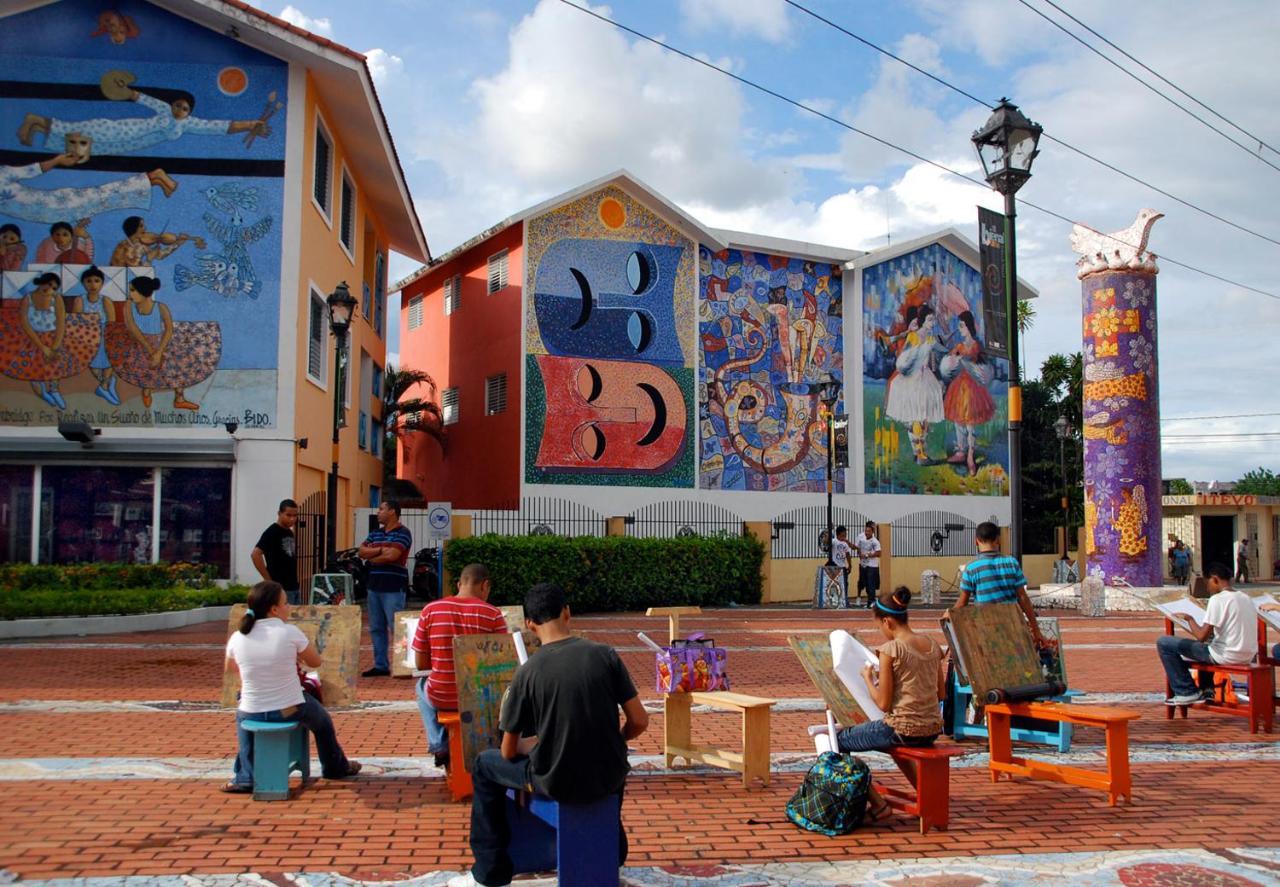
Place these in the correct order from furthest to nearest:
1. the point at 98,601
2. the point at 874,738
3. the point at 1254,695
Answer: the point at 98,601, the point at 1254,695, the point at 874,738

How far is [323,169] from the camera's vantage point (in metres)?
21.5

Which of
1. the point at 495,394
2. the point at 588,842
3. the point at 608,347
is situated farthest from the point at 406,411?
the point at 588,842

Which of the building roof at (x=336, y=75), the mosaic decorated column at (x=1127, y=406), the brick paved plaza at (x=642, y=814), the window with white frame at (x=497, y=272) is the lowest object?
the brick paved plaza at (x=642, y=814)

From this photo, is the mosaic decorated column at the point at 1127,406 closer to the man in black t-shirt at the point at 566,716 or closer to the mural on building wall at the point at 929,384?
the mural on building wall at the point at 929,384

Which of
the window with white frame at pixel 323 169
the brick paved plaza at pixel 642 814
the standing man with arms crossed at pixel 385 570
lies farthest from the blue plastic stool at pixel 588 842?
the window with white frame at pixel 323 169

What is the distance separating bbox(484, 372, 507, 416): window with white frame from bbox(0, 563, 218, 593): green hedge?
33.9 feet

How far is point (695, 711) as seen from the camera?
1024cm

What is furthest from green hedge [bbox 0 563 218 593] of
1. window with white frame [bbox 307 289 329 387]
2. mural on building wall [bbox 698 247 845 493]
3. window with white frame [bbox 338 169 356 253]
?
mural on building wall [bbox 698 247 845 493]

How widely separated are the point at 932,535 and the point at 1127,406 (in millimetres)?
7313

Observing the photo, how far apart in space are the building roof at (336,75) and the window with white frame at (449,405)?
590cm

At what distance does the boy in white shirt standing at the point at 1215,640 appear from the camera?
9.62 meters

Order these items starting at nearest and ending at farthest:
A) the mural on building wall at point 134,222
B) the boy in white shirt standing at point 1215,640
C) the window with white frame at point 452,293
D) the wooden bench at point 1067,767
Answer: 1. the wooden bench at point 1067,767
2. the boy in white shirt standing at point 1215,640
3. the mural on building wall at point 134,222
4. the window with white frame at point 452,293

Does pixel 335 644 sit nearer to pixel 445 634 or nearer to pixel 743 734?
pixel 445 634

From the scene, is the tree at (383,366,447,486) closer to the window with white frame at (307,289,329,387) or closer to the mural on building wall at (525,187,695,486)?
the mural on building wall at (525,187,695,486)
